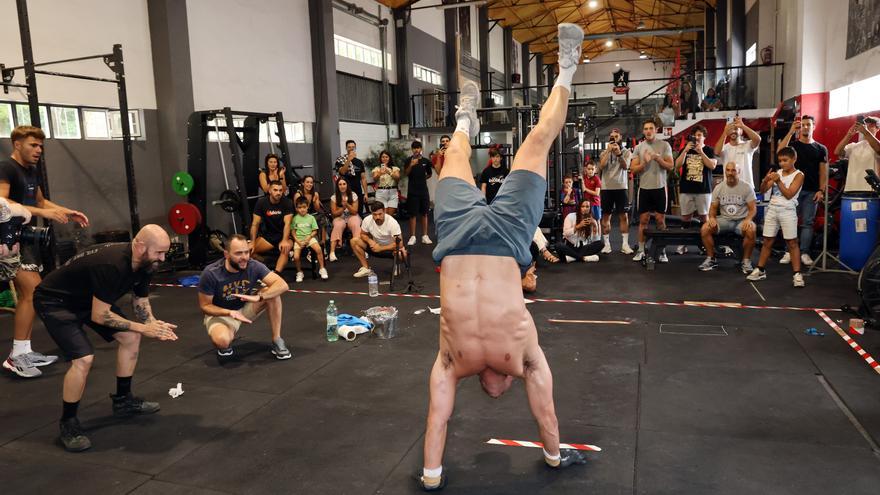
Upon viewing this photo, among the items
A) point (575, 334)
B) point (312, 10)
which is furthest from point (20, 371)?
point (312, 10)

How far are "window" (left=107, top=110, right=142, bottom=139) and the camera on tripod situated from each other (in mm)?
4133

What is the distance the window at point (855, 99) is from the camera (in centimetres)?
695

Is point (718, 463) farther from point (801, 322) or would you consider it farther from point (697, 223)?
point (697, 223)

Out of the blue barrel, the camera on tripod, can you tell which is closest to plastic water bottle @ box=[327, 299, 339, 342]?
the camera on tripod

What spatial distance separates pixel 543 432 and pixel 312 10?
995 cm

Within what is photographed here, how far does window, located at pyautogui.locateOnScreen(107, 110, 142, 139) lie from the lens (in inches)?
290

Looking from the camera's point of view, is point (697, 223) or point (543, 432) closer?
point (543, 432)

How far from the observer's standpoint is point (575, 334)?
4234 mm

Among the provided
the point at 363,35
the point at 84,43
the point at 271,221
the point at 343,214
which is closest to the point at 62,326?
the point at 271,221

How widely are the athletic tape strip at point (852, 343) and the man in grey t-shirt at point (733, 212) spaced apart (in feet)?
4.86

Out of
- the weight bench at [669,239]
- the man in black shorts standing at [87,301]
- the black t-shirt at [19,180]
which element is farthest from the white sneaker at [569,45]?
the weight bench at [669,239]

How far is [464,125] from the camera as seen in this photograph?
277cm

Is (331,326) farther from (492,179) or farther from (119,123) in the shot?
(119,123)

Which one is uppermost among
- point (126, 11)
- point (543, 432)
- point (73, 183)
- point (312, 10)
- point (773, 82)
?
point (312, 10)
